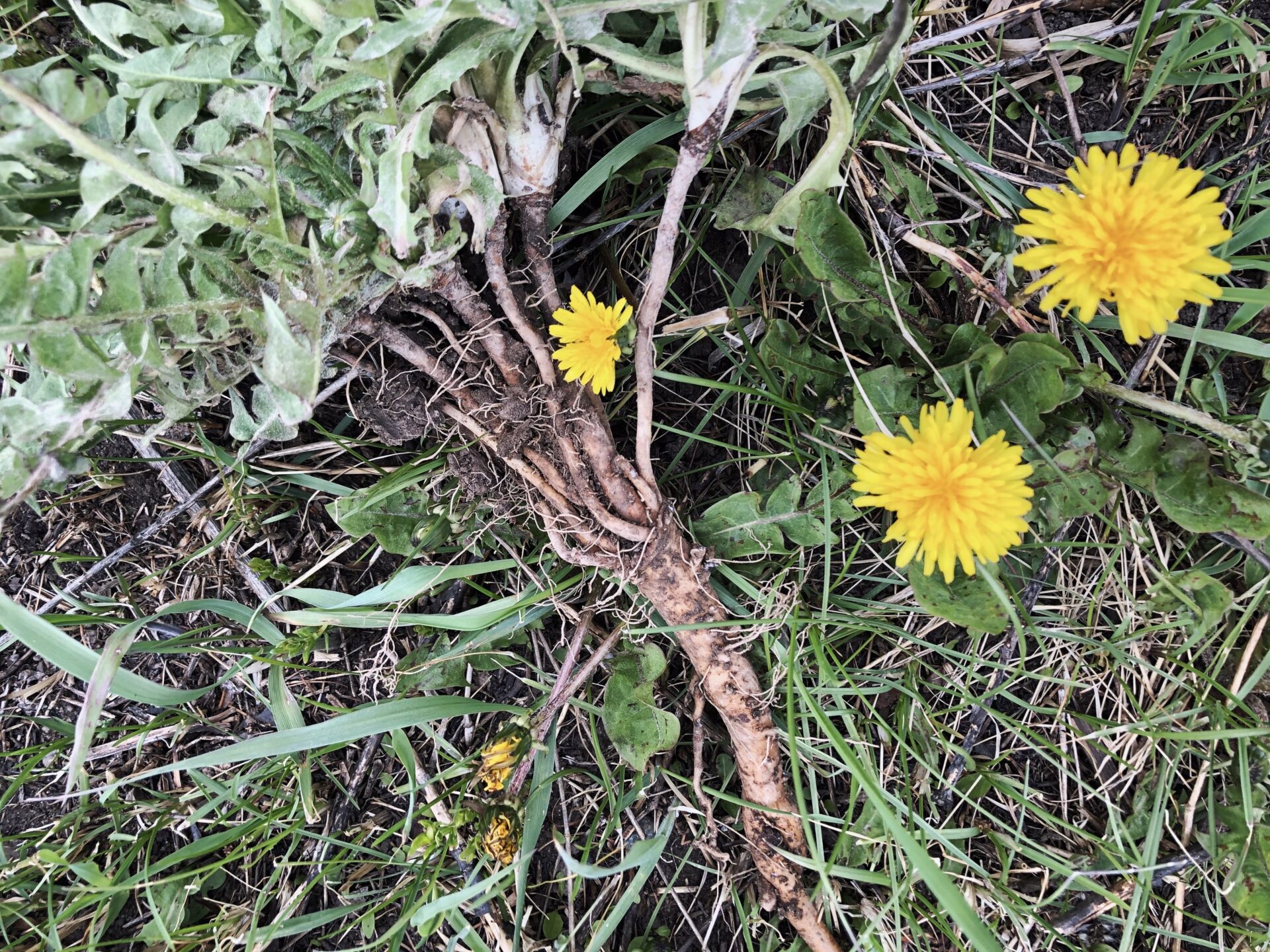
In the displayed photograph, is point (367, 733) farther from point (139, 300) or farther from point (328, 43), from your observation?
point (328, 43)

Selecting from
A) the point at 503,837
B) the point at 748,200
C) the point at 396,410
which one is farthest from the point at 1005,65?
the point at 503,837

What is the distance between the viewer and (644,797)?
1585mm

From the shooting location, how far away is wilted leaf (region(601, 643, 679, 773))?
1472 millimetres

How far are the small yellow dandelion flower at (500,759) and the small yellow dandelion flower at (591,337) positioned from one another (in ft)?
2.23

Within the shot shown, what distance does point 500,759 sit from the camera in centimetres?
147

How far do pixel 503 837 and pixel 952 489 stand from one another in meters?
1.02

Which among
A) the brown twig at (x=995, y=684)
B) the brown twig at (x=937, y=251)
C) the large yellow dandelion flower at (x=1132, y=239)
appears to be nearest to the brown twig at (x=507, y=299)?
the brown twig at (x=937, y=251)

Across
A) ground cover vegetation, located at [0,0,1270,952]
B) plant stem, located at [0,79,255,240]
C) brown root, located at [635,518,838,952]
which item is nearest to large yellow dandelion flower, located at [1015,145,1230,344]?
ground cover vegetation, located at [0,0,1270,952]

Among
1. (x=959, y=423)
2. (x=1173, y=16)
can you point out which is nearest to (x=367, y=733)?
(x=959, y=423)

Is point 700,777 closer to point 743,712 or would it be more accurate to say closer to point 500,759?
point 743,712

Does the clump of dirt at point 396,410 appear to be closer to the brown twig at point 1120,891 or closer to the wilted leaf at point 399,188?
the wilted leaf at point 399,188

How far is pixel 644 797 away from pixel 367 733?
56 centimetres

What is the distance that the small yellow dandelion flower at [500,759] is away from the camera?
4.75 ft

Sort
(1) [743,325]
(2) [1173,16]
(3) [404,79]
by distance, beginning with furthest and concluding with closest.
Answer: (1) [743,325] < (2) [1173,16] < (3) [404,79]
